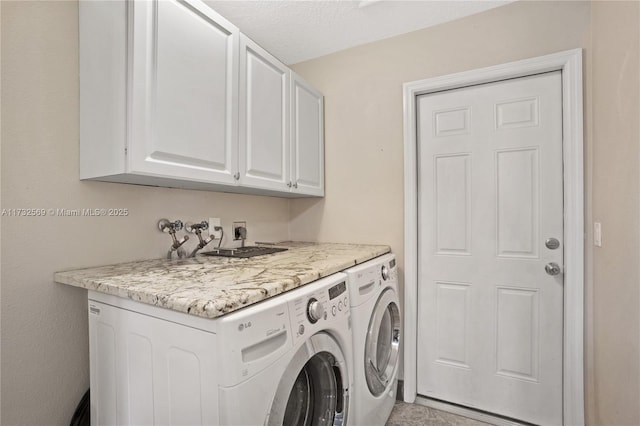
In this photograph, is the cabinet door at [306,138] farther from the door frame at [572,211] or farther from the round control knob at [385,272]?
the door frame at [572,211]

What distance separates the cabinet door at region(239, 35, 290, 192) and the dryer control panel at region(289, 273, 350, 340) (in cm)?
73

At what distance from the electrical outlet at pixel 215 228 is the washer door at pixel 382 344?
100 centimetres

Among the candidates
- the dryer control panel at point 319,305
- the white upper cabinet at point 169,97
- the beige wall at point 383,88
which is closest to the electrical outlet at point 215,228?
the white upper cabinet at point 169,97

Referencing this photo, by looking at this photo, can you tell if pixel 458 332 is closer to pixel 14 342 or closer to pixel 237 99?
pixel 237 99

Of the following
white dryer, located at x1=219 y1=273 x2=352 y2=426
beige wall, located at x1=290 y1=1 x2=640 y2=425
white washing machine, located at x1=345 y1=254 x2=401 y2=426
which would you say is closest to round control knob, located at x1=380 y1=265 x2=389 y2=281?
white washing machine, located at x1=345 y1=254 x2=401 y2=426

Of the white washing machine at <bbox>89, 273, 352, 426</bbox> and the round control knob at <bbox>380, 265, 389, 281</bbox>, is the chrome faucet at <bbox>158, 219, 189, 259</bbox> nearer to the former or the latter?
the white washing machine at <bbox>89, 273, 352, 426</bbox>

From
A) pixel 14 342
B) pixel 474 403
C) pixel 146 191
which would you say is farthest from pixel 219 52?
pixel 474 403

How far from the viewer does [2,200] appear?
42.4 inches

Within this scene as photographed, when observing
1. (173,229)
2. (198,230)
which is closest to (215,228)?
(198,230)

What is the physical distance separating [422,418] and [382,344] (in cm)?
50

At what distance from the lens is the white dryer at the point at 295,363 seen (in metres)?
0.78

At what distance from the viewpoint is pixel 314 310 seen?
104 cm

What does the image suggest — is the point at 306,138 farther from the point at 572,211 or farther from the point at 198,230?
the point at 572,211

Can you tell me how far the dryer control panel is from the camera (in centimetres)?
99
